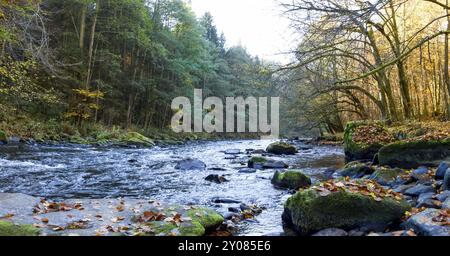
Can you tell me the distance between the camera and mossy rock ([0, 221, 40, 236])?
367 cm

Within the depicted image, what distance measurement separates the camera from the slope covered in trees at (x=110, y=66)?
1830cm

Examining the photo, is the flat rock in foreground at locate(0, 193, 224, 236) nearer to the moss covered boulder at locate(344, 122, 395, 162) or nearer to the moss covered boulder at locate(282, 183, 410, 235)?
the moss covered boulder at locate(282, 183, 410, 235)

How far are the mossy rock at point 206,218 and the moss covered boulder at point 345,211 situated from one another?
1.04 metres

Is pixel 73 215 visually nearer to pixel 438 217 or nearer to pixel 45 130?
pixel 438 217

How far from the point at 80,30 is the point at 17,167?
1568 cm

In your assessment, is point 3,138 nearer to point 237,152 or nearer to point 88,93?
point 88,93

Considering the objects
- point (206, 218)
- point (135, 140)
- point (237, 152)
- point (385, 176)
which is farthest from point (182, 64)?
point (206, 218)

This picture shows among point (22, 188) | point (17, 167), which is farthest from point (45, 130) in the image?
point (22, 188)

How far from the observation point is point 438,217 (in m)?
3.64

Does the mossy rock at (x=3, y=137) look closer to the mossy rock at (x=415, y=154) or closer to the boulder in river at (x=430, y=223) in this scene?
the mossy rock at (x=415, y=154)

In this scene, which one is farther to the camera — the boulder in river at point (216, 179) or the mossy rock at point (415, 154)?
the boulder in river at point (216, 179)

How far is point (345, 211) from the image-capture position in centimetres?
438

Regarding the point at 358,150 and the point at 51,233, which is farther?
the point at 358,150

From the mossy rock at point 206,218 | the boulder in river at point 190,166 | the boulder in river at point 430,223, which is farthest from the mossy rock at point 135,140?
the boulder in river at point 430,223
